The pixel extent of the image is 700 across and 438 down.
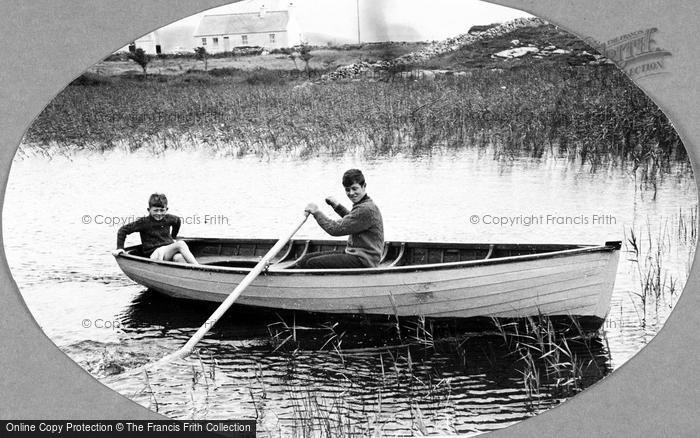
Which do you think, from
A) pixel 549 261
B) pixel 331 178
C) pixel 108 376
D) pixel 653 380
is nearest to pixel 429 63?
pixel 331 178

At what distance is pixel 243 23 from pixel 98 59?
805 millimetres

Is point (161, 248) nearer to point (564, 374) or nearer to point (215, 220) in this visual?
point (215, 220)

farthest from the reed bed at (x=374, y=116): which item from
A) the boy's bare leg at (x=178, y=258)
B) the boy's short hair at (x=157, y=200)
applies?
the boy's bare leg at (x=178, y=258)

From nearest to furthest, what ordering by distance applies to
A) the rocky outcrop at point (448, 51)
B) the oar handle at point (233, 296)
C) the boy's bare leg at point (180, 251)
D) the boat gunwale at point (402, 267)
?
the boat gunwale at point (402, 267) < the rocky outcrop at point (448, 51) < the oar handle at point (233, 296) < the boy's bare leg at point (180, 251)

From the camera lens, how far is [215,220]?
5980 millimetres

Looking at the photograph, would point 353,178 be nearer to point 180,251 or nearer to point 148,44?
point 180,251

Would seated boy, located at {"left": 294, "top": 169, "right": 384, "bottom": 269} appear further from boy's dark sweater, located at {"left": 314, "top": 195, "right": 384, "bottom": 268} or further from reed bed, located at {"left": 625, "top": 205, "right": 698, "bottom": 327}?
reed bed, located at {"left": 625, "top": 205, "right": 698, "bottom": 327}

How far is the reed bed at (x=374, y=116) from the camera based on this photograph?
5.64 metres

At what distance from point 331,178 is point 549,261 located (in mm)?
1284

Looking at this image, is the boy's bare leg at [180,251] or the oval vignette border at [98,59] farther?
the boy's bare leg at [180,251]

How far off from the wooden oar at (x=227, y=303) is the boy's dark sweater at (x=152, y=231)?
527mm

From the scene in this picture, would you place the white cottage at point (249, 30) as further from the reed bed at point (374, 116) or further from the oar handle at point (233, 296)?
the oar handle at point (233, 296)

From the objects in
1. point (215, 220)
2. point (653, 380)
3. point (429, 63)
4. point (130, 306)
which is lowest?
point (653, 380)

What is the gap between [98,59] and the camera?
18.8 feet
